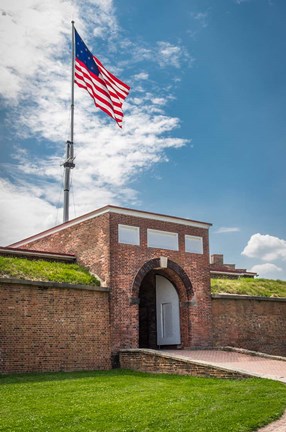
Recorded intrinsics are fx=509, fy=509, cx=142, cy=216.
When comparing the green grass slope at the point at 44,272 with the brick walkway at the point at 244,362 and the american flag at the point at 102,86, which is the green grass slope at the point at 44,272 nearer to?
the brick walkway at the point at 244,362

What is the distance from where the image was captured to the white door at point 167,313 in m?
20.0

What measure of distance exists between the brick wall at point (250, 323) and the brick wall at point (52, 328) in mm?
5433

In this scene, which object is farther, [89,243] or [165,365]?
[89,243]

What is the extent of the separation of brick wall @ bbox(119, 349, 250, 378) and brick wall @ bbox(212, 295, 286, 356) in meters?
4.67

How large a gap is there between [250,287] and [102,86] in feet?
36.9

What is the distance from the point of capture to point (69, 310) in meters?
16.2

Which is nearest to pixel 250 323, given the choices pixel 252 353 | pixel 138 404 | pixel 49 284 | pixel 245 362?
pixel 252 353

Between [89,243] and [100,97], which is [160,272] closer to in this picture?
[89,243]

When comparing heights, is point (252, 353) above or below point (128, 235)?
below

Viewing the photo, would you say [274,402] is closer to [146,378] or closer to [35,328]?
[146,378]

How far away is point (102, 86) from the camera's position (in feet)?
73.2

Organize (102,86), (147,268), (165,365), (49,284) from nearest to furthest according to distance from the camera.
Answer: (165,365) < (49,284) < (147,268) < (102,86)

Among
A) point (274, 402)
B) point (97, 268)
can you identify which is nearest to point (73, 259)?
point (97, 268)

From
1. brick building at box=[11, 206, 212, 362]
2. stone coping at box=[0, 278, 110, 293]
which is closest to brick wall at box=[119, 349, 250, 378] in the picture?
brick building at box=[11, 206, 212, 362]
